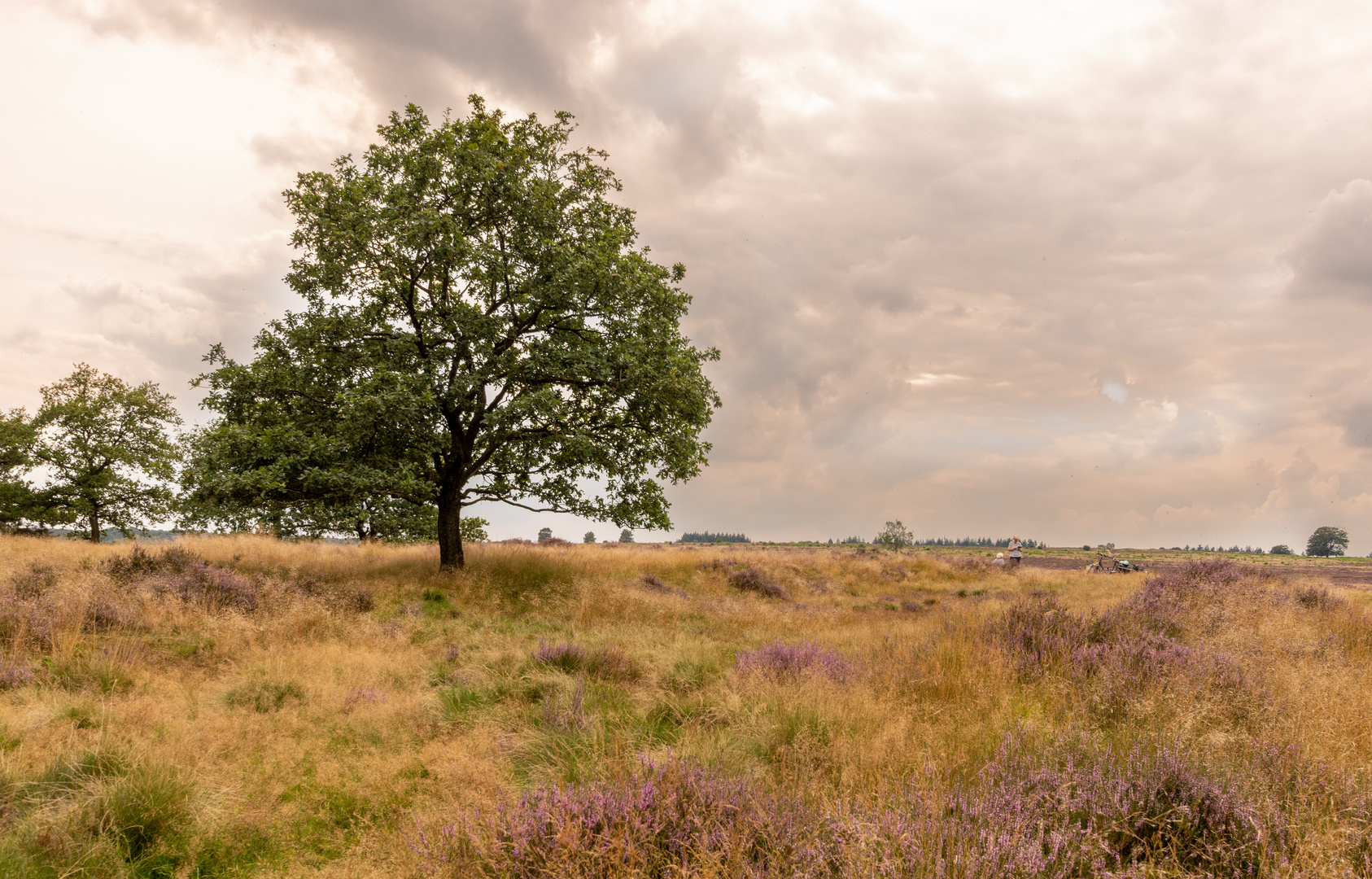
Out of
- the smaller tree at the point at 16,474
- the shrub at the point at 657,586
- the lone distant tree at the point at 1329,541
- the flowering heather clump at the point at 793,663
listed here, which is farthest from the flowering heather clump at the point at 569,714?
the lone distant tree at the point at 1329,541

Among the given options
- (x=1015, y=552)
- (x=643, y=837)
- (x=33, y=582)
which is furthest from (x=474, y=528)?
(x=1015, y=552)

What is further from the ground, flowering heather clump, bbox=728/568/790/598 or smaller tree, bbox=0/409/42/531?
smaller tree, bbox=0/409/42/531

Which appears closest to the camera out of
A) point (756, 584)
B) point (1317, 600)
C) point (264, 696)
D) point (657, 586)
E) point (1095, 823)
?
point (1095, 823)

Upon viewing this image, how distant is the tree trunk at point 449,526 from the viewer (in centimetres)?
1543

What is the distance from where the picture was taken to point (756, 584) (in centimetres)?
1859

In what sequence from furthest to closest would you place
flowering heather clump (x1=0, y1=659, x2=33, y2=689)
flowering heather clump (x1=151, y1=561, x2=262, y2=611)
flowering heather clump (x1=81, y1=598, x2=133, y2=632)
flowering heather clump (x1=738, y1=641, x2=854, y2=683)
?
1. flowering heather clump (x1=151, y1=561, x2=262, y2=611)
2. flowering heather clump (x1=81, y1=598, x2=133, y2=632)
3. flowering heather clump (x1=738, y1=641, x2=854, y2=683)
4. flowering heather clump (x1=0, y1=659, x2=33, y2=689)

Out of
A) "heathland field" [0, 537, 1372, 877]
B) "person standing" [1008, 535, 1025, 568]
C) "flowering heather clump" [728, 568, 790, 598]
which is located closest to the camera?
"heathland field" [0, 537, 1372, 877]

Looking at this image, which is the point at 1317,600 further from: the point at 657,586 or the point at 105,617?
the point at 105,617

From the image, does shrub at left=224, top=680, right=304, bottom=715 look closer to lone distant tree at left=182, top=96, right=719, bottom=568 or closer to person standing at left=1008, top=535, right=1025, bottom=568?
lone distant tree at left=182, top=96, right=719, bottom=568

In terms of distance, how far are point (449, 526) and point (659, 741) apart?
1198 cm

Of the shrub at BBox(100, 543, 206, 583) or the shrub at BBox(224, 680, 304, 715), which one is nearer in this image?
the shrub at BBox(224, 680, 304, 715)

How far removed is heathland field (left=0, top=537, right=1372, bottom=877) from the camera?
3104 millimetres

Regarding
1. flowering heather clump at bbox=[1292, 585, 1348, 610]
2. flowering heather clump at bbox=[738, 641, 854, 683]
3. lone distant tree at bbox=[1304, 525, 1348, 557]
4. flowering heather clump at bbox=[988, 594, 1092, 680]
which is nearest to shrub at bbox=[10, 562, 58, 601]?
flowering heather clump at bbox=[738, 641, 854, 683]

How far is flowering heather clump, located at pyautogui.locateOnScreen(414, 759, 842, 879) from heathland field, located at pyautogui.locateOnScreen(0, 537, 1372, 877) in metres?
0.02
